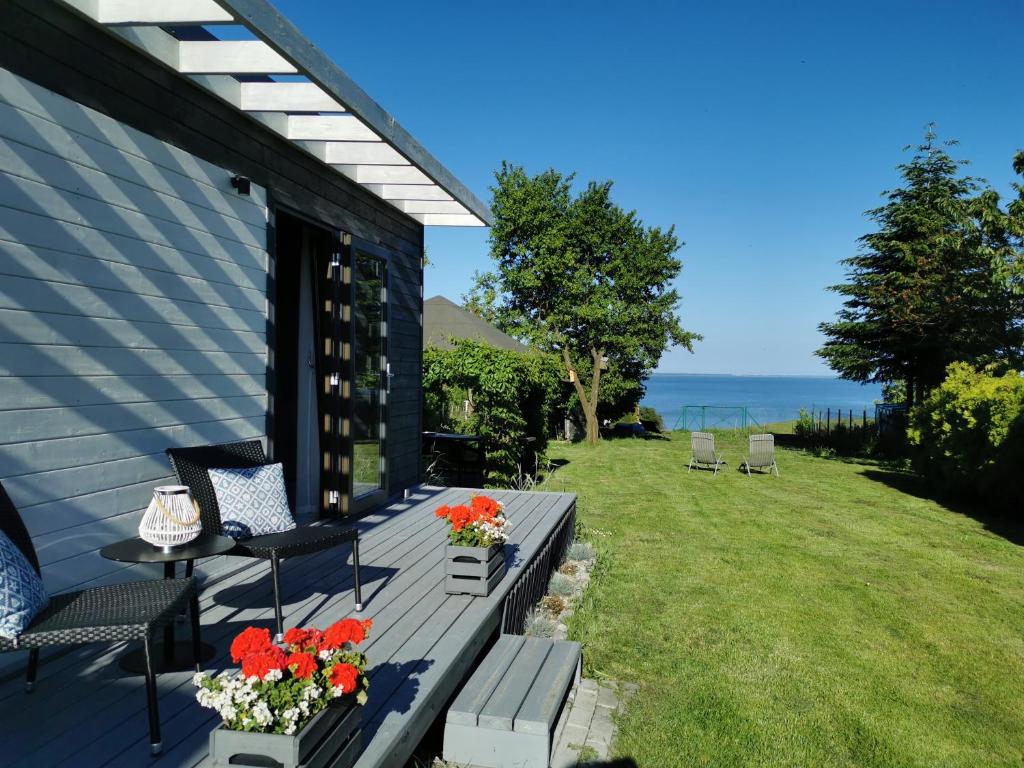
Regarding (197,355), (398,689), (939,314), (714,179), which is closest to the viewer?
(398,689)

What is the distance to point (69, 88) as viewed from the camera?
9.64 feet

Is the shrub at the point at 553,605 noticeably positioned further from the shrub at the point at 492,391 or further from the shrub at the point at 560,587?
the shrub at the point at 492,391

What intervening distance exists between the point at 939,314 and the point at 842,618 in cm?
1101

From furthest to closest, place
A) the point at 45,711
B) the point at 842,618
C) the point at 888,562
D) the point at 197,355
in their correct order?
the point at 888,562 < the point at 842,618 < the point at 197,355 < the point at 45,711

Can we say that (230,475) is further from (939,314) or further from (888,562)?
(939,314)

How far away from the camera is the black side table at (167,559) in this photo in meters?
2.61

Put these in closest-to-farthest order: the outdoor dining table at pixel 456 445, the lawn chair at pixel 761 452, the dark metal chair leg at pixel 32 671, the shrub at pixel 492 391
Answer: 1. the dark metal chair leg at pixel 32 671
2. the shrub at pixel 492 391
3. the outdoor dining table at pixel 456 445
4. the lawn chair at pixel 761 452

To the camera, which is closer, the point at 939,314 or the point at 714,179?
the point at 939,314

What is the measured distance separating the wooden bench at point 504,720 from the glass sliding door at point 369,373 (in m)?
3.06

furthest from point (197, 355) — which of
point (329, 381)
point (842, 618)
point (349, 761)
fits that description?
point (842, 618)

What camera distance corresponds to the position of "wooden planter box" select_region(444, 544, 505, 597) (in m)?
3.56

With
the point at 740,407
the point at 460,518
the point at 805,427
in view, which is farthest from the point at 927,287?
the point at 460,518

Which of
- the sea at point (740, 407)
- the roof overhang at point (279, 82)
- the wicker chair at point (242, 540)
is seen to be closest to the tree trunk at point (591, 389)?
the sea at point (740, 407)

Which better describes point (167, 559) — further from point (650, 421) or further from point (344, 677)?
point (650, 421)
